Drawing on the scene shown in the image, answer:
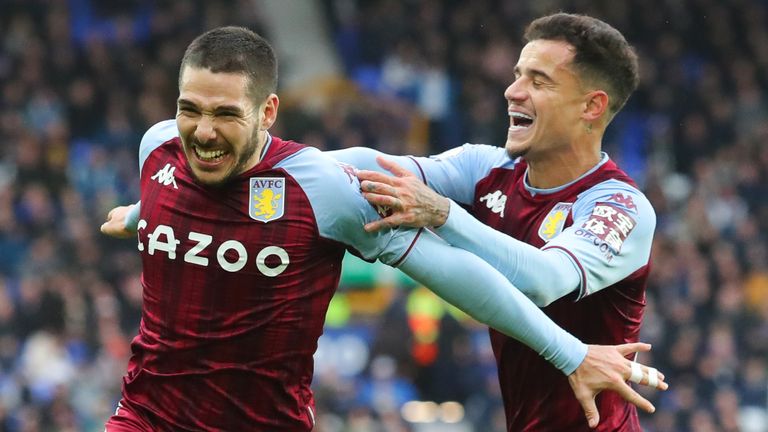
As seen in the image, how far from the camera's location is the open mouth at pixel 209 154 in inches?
207

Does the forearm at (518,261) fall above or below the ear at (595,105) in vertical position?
below

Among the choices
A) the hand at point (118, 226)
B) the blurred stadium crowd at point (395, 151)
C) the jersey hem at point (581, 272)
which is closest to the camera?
the jersey hem at point (581, 272)

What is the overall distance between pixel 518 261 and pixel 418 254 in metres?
0.43

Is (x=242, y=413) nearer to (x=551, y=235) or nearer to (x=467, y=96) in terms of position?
(x=551, y=235)

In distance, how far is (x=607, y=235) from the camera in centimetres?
564

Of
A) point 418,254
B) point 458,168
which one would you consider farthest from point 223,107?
point 458,168

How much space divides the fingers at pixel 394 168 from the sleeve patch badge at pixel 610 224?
826mm

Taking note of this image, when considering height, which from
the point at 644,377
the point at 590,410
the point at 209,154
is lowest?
the point at 590,410

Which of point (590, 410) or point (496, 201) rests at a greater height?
point (496, 201)

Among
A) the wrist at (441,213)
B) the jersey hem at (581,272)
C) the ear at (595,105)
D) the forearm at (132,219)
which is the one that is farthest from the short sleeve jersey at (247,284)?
the ear at (595,105)

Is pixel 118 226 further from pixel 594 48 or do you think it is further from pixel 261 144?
A: pixel 594 48

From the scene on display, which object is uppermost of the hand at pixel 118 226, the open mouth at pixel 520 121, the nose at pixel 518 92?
the nose at pixel 518 92

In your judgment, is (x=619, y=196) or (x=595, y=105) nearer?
(x=619, y=196)

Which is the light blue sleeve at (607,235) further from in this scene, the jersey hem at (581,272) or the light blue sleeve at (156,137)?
the light blue sleeve at (156,137)
